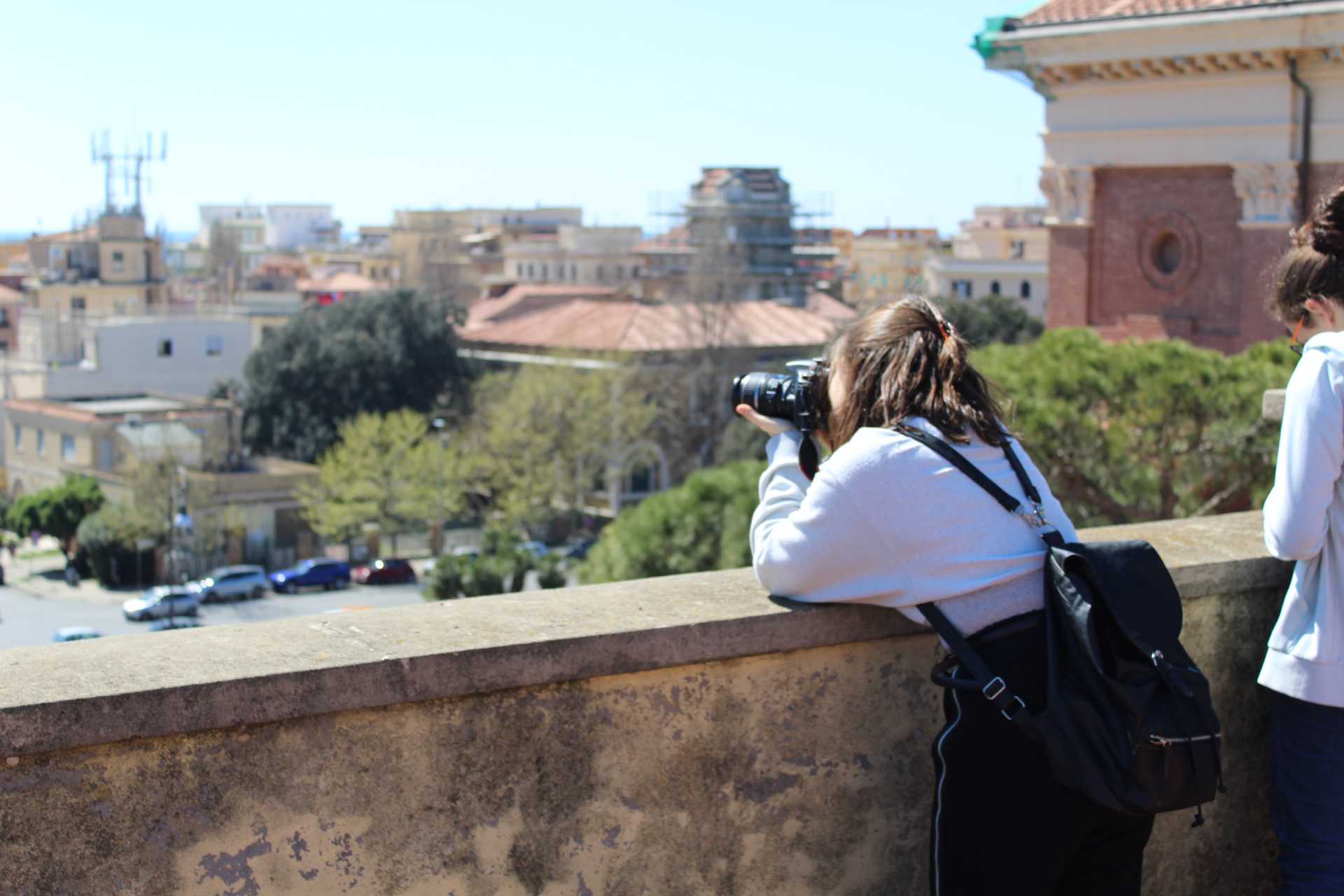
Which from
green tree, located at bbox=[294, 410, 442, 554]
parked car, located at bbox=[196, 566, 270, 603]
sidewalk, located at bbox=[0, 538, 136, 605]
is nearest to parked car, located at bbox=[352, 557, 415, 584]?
green tree, located at bbox=[294, 410, 442, 554]

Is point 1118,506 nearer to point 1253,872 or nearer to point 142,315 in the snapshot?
point 1253,872

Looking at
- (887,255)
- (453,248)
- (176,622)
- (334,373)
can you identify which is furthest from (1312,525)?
(887,255)

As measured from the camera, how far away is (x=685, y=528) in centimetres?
2172

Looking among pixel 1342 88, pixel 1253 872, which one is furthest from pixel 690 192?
pixel 1253 872

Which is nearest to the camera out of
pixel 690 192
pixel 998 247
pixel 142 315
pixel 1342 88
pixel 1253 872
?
pixel 1253 872

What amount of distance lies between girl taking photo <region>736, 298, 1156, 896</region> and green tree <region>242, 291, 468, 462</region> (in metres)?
50.2

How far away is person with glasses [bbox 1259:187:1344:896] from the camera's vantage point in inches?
109

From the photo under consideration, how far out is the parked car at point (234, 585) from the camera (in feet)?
128

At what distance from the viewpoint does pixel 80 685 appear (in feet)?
7.34

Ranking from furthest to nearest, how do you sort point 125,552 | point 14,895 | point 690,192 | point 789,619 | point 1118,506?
point 690,192 < point 125,552 < point 1118,506 < point 789,619 < point 14,895

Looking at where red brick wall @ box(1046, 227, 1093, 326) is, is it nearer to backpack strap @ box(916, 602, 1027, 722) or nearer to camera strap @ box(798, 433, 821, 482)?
camera strap @ box(798, 433, 821, 482)

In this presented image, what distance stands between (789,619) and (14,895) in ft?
4.18

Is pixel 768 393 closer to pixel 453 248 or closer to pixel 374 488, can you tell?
pixel 374 488

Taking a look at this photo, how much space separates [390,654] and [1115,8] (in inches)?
911
